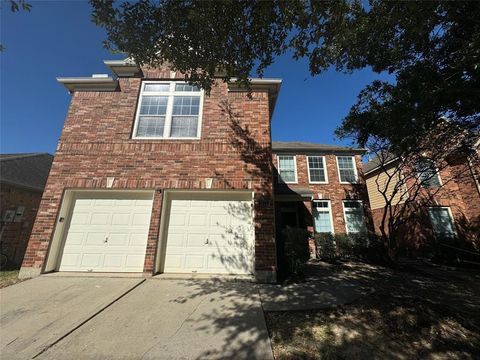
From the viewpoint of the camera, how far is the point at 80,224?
7.07m

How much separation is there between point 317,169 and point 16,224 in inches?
650

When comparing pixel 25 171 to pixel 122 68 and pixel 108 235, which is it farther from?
pixel 108 235

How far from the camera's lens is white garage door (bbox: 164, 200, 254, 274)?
6.79 meters

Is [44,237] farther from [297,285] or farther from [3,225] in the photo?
[297,285]

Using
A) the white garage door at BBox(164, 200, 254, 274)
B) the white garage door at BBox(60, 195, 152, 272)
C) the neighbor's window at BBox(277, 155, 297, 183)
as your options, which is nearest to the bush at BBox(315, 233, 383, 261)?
the neighbor's window at BBox(277, 155, 297, 183)

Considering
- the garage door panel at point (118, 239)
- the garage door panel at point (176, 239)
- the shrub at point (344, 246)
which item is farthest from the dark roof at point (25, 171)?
the shrub at point (344, 246)

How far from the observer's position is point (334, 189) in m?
14.2

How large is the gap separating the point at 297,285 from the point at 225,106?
6.15m

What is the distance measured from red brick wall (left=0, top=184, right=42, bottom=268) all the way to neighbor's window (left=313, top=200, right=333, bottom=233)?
50.0 feet

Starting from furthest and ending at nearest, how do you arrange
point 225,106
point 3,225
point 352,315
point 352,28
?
1. point 3,225
2. point 225,106
3. point 352,28
4. point 352,315

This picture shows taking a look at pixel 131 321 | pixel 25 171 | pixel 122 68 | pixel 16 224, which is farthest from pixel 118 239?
pixel 25 171

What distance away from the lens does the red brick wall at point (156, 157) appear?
6.80 meters

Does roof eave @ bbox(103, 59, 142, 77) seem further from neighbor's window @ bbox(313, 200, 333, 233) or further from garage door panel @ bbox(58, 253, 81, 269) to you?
neighbor's window @ bbox(313, 200, 333, 233)

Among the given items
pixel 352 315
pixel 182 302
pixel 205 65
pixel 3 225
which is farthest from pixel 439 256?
pixel 3 225
